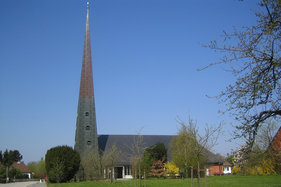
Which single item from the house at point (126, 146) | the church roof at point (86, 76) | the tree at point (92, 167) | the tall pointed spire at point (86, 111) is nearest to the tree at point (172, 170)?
the house at point (126, 146)

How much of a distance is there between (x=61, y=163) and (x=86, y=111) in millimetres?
12567

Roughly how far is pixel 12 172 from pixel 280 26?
62.2m

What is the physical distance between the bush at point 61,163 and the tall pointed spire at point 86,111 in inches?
332

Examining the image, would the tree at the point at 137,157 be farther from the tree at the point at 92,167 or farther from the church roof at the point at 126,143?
the church roof at the point at 126,143

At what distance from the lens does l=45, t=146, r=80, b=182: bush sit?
3225 cm

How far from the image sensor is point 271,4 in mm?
6203

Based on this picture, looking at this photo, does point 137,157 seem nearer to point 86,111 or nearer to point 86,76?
point 86,111

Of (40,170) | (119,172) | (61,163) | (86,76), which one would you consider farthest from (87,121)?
(40,170)

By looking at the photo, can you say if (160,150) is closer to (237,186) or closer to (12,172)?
(237,186)

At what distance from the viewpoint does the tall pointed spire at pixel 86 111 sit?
142 ft

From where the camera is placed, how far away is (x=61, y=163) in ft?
107

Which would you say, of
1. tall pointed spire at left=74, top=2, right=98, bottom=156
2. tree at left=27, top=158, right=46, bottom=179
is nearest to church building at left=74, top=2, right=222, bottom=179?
tall pointed spire at left=74, top=2, right=98, bottom=156

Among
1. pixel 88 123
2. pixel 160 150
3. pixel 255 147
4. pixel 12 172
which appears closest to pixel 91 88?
pixel 88 123

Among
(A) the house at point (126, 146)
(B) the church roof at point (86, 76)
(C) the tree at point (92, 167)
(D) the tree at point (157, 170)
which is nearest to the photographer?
(C) the tree at point (92, 167)
